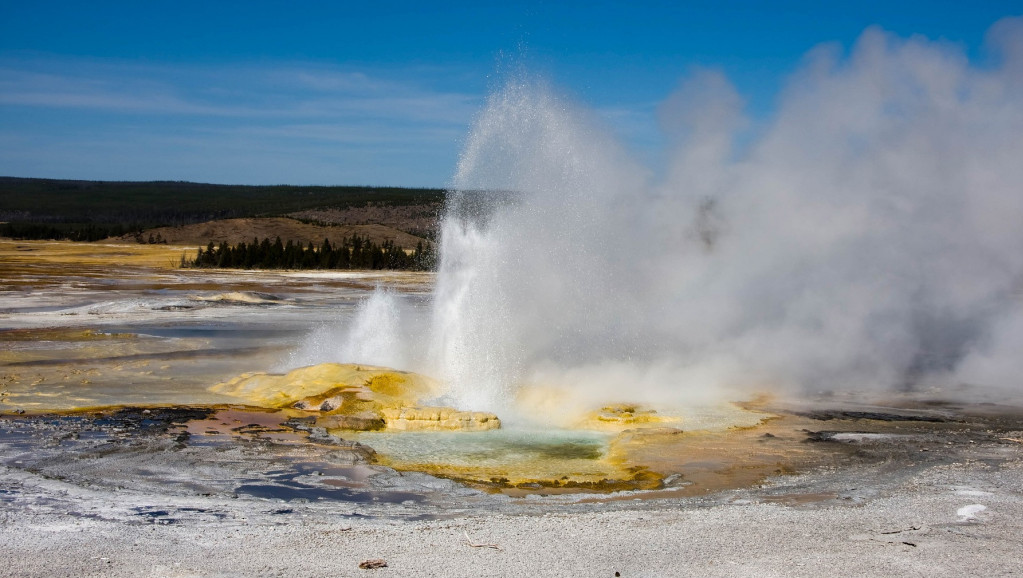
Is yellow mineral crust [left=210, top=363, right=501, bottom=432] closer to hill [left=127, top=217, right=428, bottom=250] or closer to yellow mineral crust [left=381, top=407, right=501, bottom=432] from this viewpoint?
yellow mineral crust [left=381, top=407, right=501, bottom=432]

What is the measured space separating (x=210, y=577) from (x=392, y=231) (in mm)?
71345

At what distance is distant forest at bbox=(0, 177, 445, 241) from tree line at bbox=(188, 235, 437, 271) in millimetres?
25106

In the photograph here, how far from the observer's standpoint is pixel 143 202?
456 feet

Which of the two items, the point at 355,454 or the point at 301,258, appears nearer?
the point at 355,454

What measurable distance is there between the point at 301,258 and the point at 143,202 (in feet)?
307

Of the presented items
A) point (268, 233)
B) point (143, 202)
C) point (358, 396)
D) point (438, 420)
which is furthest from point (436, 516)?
point (143, 202)

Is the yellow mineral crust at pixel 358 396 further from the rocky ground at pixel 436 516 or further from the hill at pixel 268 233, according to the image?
the hill at pixel 268 233

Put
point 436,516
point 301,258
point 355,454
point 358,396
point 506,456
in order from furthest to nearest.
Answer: point 301,258 < point 358,396 < point 506,456 < point 355,454 < point 436,516

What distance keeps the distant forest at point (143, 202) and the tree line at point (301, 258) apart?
2511cm

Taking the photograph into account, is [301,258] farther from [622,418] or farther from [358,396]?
[622,418]

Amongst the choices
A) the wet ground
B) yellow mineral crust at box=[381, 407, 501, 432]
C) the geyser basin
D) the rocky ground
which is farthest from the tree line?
the rocky ground

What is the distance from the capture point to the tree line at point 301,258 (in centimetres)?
5497

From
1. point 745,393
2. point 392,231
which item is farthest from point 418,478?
point 392,231

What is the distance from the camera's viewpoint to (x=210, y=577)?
5.84 metres
